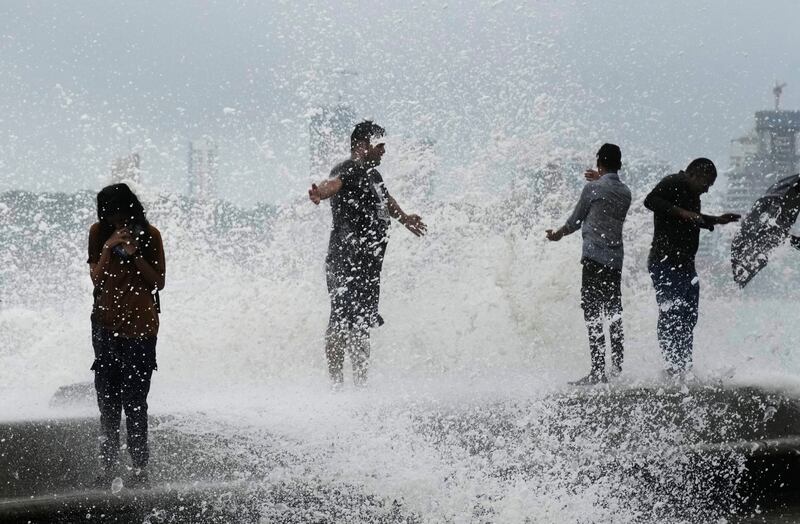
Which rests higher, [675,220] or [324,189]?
[324,189]

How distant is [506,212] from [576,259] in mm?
1302

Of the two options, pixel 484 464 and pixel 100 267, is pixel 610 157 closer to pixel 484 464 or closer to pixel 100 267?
pixel 484 464

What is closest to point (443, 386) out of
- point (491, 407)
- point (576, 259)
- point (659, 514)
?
point (491, 407)

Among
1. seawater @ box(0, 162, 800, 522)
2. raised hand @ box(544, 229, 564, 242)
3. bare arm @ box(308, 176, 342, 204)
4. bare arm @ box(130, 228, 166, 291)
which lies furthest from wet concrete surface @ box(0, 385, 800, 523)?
raised hand @ box(544, 229, 564, 242)

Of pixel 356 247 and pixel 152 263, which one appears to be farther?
pixel 356 247

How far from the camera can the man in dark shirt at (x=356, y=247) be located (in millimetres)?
6105

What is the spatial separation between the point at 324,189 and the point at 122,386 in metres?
2.16

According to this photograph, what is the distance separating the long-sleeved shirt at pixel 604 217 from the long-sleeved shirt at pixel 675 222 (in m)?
0.28

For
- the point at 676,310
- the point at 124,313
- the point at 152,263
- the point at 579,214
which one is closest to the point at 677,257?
the point at 676,310

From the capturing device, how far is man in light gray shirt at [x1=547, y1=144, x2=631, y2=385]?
6570mm

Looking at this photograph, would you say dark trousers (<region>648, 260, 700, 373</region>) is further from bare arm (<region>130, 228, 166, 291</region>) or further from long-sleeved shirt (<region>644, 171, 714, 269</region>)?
bare arm (<region>130, 228, 166, 291</region>)

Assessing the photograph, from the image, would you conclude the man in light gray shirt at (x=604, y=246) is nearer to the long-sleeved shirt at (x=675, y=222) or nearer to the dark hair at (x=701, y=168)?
the long-sleeved shirt at (x=675, y=222)

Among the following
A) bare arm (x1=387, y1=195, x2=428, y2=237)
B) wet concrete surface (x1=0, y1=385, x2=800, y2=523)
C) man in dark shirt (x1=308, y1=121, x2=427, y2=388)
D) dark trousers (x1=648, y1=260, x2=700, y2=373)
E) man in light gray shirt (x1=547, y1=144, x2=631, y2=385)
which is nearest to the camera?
wet concrete surface (x1=0, y1=385, x2=800, y2=523)

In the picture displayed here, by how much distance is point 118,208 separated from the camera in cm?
407
